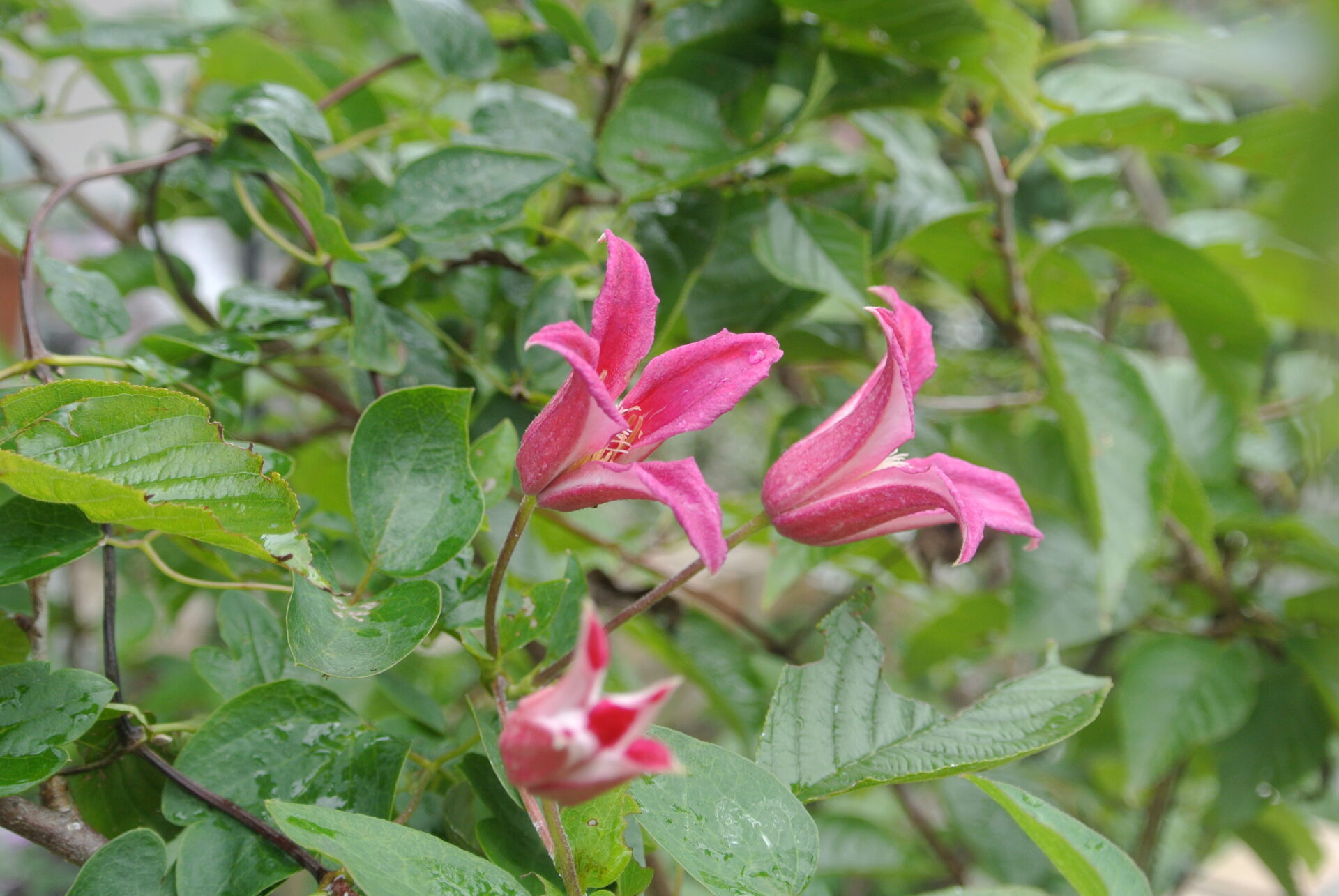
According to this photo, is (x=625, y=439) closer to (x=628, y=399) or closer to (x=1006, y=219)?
(x=628, y=399)

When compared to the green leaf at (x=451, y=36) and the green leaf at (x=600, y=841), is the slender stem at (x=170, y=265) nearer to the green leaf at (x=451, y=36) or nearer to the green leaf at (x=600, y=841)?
the green leaf at (x=451, y=36)

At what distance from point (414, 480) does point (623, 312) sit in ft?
0.39

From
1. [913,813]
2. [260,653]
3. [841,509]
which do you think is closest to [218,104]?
[260,653]

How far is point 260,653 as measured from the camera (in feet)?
1.32

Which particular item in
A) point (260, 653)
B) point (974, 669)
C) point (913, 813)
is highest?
point (260, 653)

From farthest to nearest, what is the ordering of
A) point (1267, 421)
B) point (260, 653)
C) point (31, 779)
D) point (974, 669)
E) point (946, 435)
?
1. point (974, 669)
2. point (1267, 421)
3. point (946, 435)
4. point (260, 653)
5. point (31, 779)

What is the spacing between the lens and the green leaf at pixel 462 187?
0.44m

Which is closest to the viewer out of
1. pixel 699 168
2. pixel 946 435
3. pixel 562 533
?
pixel 699 168

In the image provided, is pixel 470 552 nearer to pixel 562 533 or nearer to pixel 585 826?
pixel 585 826

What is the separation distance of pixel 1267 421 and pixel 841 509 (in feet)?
2.63

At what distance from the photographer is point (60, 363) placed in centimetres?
38

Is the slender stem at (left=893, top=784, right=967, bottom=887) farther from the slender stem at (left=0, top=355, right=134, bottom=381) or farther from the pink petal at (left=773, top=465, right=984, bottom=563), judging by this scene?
the slender stem at (left=0, top=355, right=134, bottom=381)

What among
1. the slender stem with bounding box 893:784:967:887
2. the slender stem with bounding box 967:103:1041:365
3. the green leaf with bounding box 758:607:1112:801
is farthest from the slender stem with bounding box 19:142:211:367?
the slender stem with bounding box 893:784:967:887

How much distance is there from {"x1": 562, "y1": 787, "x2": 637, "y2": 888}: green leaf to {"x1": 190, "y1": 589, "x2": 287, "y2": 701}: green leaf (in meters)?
0.17
